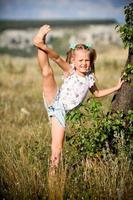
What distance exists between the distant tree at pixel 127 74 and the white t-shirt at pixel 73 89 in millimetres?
428

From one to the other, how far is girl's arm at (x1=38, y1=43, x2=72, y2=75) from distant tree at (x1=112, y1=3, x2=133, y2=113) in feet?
1.99

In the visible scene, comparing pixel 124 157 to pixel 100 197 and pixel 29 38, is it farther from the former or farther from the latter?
pixel 29 38

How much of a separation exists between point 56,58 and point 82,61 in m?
0.34

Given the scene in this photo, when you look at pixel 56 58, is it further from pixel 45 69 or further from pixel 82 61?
pixel 82 61

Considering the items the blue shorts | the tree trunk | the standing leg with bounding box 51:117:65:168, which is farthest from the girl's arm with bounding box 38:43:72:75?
the tree trunk

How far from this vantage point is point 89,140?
6043 mm

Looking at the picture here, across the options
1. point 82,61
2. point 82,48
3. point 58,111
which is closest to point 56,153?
point 58,111

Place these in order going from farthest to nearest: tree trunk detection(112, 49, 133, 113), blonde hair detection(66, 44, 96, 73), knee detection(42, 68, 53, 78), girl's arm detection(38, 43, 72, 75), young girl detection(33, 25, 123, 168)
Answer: tree trunk detection(112, 49, 133, 113)
blonde hair detection(66, 44, 96, 73)
young girl detection(33, 25, 123, 168)
knee detection(42, 68, 53, 78)
girl's arm detection(38, 43, 72, 75)

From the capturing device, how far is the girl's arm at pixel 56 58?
5570 mm

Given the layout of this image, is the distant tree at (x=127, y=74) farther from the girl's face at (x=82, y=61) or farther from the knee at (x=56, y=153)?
the knee at (x=56, y=153)

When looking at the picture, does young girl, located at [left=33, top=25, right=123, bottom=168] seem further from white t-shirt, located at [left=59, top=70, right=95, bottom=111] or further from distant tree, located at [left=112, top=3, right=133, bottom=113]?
distant tree, located at [left=112, top=3, right=133, bottom=113]

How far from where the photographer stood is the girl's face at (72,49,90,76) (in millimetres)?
5922

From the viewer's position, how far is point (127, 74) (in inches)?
240

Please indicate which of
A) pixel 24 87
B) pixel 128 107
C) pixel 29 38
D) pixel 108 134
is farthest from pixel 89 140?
pixel 29 38
